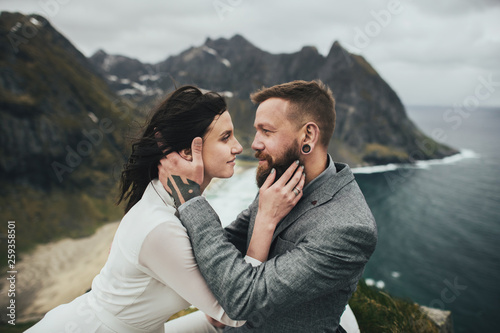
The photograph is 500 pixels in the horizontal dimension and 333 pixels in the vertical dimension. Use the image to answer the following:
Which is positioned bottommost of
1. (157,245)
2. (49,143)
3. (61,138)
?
(49,143)

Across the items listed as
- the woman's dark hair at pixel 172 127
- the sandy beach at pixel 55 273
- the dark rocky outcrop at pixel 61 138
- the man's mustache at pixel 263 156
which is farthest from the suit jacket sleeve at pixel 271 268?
the sandy beach at pixel 55 273

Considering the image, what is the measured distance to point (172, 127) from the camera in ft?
10.7

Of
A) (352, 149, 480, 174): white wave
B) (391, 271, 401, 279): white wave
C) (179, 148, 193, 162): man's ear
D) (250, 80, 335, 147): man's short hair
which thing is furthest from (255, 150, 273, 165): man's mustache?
(352, 149, 480, 174): white wave

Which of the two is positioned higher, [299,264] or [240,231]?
[299,264]

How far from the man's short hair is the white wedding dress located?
1772 millimetres

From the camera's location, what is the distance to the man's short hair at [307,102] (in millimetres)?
3561

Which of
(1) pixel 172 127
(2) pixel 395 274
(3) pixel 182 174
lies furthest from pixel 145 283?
(2) pixel 395 274

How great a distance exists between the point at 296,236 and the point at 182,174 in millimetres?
1366

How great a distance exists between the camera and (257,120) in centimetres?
367

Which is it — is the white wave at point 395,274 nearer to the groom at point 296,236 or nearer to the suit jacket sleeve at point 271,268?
the groom at point 296,236

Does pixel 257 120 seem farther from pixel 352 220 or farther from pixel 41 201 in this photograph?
pixel 41 201

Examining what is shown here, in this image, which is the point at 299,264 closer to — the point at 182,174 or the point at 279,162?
the point at 279,162

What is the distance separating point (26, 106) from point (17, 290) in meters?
64.4

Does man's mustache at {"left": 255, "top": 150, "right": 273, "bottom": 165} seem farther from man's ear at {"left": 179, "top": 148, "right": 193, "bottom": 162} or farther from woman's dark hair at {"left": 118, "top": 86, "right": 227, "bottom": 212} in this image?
man's ear at {"left": 179, "top": 148, "right": 193, "bottom": 162}
